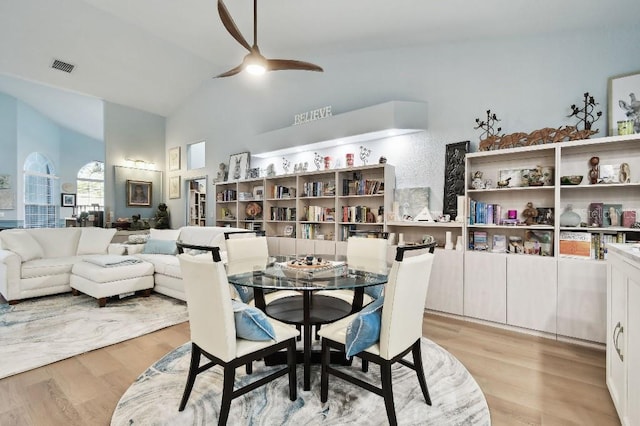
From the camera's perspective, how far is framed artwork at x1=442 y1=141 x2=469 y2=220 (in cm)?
366

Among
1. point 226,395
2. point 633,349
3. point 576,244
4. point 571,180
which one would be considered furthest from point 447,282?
point 226,395

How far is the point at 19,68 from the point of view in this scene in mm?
5641

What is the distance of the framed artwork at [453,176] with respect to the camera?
3.66 m

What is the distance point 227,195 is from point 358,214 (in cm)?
307

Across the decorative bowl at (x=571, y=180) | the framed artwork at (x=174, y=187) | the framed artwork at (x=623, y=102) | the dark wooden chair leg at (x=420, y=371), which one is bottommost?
the dark wooden chair leg at (x=420, y=371)

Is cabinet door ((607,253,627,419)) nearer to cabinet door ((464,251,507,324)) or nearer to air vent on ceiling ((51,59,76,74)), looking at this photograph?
cabinet door ((464,251,507,324))

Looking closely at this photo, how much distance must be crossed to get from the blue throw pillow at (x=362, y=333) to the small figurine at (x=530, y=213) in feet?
7.82

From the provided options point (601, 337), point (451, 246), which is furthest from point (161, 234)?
point (601, 337)

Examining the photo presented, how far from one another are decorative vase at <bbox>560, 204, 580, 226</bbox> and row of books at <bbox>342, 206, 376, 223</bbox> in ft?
6.60

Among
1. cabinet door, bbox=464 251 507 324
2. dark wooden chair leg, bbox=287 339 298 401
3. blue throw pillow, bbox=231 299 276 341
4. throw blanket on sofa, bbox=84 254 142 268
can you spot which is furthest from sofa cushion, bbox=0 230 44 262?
cabinet door, bbox=464 251 507 324

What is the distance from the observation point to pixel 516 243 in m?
3.31

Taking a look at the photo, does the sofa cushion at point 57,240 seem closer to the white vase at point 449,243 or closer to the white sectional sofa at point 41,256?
the white sectional sofa at point 41,256

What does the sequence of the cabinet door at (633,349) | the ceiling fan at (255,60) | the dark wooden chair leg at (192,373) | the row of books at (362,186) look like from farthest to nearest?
the row of books at (362,186)
the ceiling fan at (255,60)
the dark wooden chair leg at (192,373)
the cabinet door at (633,349)

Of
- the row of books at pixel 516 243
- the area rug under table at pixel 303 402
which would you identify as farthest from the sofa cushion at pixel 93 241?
the row of books at pixel 516 243
